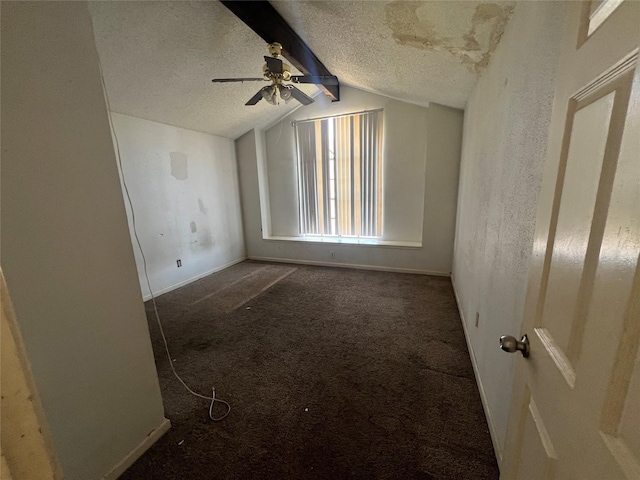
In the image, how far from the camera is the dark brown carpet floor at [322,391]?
1.30 meters

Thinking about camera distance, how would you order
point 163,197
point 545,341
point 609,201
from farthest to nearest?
point 163,197 < point 545,341 < point 609,201

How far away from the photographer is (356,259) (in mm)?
4254

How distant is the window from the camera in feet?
13.1

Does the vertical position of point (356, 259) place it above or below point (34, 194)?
below

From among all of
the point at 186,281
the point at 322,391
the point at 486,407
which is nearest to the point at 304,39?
the point at 322,391

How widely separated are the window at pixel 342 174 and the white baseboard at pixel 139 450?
3.45 m

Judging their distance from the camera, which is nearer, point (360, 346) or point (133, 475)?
point (133, 475)

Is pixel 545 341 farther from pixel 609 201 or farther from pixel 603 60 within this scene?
pixel 603 60

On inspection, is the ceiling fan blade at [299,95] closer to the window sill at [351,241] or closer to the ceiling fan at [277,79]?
the ceiling fan at [277,79]

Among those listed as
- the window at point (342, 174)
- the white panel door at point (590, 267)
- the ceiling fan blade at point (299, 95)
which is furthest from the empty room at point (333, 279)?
the window at point (342, 174)

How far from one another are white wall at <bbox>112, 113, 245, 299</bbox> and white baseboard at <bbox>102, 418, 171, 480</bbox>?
7.17 ft

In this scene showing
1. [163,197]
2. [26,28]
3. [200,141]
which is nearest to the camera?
[26,28]

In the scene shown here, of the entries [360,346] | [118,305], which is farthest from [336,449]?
[118,305]

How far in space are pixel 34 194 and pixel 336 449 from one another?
1.72m
